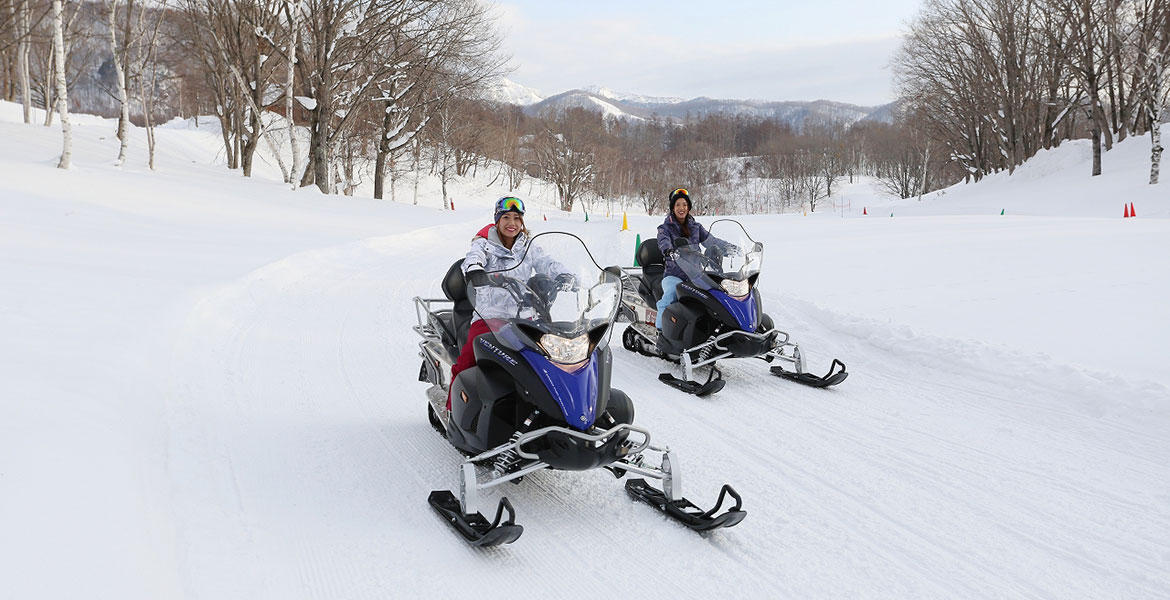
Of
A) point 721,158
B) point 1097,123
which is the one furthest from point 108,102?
point 1097,123

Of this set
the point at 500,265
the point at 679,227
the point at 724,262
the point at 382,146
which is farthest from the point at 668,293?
the point at 382,146

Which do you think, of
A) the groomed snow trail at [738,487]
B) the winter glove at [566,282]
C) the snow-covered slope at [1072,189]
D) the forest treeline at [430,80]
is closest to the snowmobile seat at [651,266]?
the groomed snow trail at [738,487]

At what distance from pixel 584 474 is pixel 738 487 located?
95 cm

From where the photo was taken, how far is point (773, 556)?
344 cm

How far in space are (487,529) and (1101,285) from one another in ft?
30.1

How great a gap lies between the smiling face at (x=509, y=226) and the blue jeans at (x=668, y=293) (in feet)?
7.94

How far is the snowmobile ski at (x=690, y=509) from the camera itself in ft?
11.8

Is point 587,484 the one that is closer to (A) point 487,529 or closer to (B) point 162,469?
(A) point 487,529

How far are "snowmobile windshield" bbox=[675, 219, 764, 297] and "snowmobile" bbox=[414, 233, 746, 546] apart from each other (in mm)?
2494

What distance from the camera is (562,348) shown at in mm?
3721

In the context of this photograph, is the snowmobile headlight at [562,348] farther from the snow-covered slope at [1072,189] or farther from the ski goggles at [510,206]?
the snow-covered slope at [1072,189]

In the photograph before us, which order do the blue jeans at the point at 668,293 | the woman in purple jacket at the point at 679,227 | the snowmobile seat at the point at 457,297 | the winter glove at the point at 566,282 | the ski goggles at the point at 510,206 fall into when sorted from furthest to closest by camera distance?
the woman in purple jacket at the point at 679,227, the blue jeans at the point at 668,293, the snowmobile seat at the point at 457,297, the ski goggles at the point at 510,206, the winter glove at the point at 566,282

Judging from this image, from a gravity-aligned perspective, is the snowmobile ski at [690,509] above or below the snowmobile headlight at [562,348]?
below

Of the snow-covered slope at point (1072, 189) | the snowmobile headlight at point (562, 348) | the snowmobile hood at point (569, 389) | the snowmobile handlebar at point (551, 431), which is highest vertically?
the snow-covered slope at point (1072, 189)
